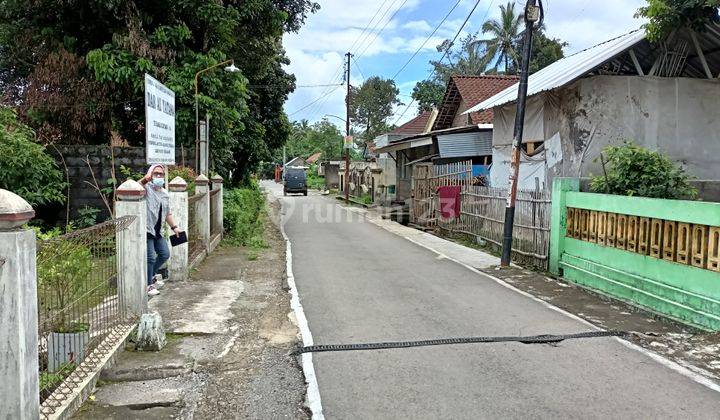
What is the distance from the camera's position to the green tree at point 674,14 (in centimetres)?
986

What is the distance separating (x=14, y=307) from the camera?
3.15 m

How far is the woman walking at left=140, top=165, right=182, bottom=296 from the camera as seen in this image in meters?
7.60

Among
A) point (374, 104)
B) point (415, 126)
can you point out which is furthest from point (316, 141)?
point (415, 126)

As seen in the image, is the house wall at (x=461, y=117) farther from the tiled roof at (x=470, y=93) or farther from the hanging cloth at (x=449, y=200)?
the hanging cloth at (x=449, y=200)

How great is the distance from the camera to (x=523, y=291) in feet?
30.1

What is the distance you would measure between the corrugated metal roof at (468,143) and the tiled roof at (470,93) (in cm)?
407

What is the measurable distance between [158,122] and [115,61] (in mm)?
4225

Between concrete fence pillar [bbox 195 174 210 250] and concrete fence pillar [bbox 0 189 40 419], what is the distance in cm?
791

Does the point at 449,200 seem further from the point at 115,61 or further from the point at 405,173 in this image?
the point at 405,173

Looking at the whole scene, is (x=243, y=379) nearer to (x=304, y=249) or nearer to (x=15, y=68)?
(x=304, y=249)

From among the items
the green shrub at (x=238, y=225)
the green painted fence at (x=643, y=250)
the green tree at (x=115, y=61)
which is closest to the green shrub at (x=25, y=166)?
the green tree at (x=115, y=61)

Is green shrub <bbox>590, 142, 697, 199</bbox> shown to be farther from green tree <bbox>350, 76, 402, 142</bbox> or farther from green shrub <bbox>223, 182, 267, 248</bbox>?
green tree <bbox>350, 76, 402, 142</bbox>

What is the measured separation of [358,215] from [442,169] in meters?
9.10

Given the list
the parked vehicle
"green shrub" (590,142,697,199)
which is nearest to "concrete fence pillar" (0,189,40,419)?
"green shrub" (590,142,697,199)
